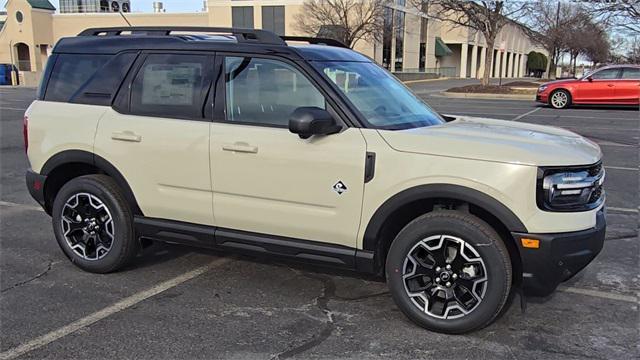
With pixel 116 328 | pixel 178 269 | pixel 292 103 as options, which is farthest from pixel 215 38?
pixel 116 328

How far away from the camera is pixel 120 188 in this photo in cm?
461

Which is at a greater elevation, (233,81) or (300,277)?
(233,81)

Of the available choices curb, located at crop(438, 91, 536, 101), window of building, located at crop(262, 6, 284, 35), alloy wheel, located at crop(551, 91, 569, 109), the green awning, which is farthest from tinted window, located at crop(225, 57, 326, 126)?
the green awning

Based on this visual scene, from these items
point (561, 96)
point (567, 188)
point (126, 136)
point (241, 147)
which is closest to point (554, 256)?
point (567, 188)

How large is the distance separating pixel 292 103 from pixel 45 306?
228 cm

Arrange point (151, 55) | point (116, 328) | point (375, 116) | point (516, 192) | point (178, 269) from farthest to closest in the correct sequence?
point (178, 269)
point (151, 55)
point (375, 116)
point (116, 328)
point (516, 192)

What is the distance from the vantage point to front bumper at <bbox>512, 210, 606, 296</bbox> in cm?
339

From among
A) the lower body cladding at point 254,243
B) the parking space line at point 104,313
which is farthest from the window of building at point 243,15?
the lower body cladding at point 254,243

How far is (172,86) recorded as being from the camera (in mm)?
4410

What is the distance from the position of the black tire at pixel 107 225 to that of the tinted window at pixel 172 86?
672 millimetres

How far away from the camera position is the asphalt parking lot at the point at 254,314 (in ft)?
11.5

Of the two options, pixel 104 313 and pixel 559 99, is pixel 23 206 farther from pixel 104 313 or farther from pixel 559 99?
pixel 559 99

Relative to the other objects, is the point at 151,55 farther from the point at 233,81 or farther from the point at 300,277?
the point at 300,277

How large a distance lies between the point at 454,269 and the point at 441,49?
67.9 metres
